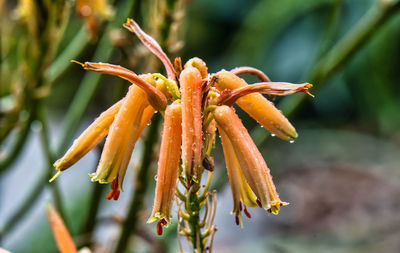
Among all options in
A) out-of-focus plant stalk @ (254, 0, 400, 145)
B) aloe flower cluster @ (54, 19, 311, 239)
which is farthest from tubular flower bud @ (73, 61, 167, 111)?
out-of-focus plant stalk @ (254, 0, 400, 145)

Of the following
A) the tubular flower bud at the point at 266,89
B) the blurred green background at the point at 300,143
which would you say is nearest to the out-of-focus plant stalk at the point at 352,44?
the tubular flower bud at the point at 266,89

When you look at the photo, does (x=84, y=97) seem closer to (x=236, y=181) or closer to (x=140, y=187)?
(x=140, y=187)

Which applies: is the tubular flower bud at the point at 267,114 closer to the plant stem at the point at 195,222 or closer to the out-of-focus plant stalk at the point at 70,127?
the plant stem at the point at 195,222

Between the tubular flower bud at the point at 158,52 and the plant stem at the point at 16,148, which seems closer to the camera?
the tubular flower bud at the point at 158,52

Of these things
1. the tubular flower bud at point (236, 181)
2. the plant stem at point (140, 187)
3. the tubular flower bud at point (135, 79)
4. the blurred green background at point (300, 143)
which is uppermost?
the blurred green background at point (300, 143)

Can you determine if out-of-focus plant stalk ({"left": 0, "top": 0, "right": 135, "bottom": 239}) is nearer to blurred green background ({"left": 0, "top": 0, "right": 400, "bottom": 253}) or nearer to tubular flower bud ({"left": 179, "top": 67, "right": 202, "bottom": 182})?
blurred green background ({"left": 0, "top": 0, "right": 400, "bottom": 253})

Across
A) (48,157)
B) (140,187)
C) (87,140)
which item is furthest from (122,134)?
(48,157)
